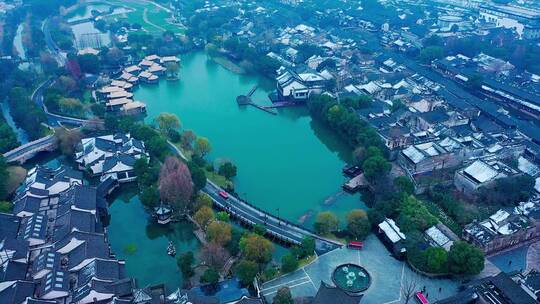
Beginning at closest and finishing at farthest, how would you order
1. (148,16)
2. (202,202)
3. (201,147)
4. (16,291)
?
1. (16,291)
2. (202,202)
3. (201,147)
4. (148,16)

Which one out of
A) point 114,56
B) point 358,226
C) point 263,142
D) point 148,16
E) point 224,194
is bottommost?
point 148,16

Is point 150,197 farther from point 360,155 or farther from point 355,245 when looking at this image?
point 360,155

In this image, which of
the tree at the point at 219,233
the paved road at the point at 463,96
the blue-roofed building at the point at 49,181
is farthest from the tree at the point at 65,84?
the paved road at the point at 463,96

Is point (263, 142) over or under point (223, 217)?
under

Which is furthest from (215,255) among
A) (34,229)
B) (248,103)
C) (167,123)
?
(248,103)

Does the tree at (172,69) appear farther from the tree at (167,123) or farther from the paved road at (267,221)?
the paved road at (267,221)

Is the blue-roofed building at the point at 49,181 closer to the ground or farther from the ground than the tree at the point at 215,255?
closer to the ground

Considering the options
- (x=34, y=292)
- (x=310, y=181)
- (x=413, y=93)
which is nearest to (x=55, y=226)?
(x=34, y=292)
